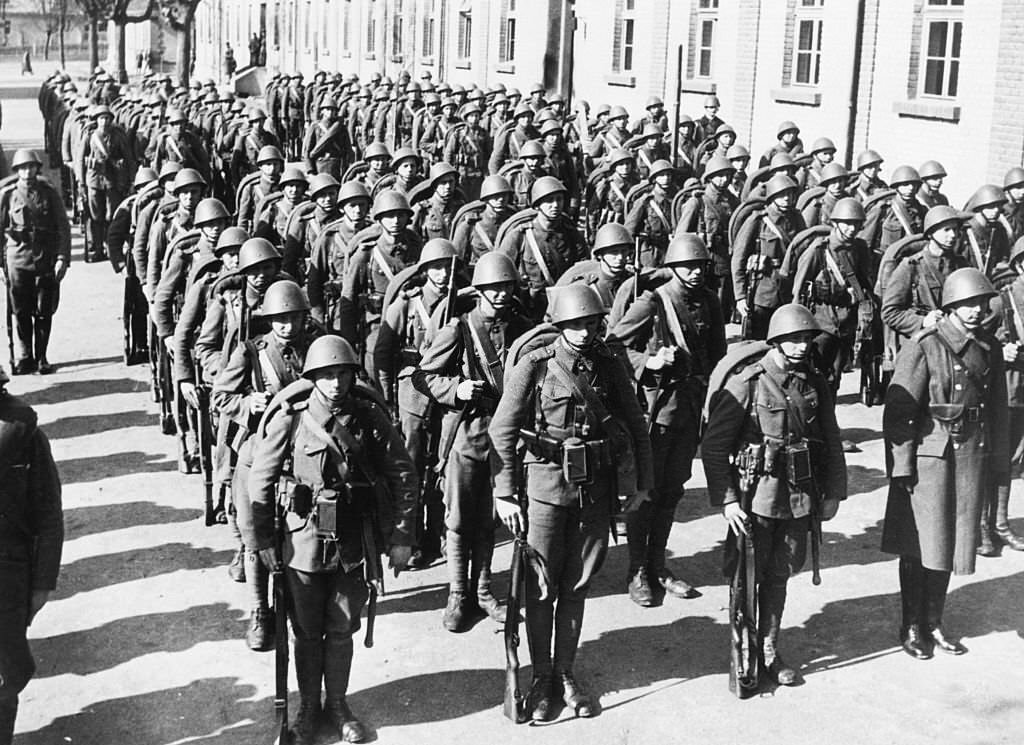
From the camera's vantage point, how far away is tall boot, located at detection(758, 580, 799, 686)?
22.4ft

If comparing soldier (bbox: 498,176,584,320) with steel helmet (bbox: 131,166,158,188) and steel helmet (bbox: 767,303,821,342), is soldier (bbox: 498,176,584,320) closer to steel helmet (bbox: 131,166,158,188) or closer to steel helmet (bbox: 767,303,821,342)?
steel helmet (bbox: 767,303,821,342)

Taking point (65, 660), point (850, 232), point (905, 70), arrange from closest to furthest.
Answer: point (65, 660)
point (850, 232)
point (905, 70)

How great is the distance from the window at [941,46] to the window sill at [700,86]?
5647mm

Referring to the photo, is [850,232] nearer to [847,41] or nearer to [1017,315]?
[1017,315]

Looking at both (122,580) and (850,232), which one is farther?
(850,232)

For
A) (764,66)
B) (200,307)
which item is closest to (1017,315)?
(200,307)

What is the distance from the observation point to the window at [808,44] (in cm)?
1889

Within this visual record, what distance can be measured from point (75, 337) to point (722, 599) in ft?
29.8

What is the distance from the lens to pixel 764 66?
66.4ft

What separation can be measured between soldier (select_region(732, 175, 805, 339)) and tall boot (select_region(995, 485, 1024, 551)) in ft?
9.17

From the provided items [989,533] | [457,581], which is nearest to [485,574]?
[457,581]

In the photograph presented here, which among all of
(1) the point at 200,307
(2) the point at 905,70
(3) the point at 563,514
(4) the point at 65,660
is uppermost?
(2) the point at 905,70

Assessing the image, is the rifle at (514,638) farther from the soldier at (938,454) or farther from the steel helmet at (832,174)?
the steel helmet at (832,174)

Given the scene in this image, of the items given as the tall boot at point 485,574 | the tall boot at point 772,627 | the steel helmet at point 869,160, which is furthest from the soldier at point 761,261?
the tall boot at point 772,627
